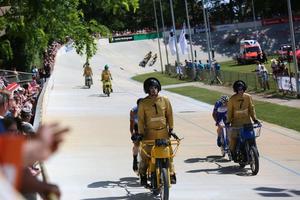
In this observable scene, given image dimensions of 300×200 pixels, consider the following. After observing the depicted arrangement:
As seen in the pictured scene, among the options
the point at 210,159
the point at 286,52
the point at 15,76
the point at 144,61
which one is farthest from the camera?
the point at 144,61

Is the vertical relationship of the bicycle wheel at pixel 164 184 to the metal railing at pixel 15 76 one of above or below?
below

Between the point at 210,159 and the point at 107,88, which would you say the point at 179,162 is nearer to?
the point at 210,159

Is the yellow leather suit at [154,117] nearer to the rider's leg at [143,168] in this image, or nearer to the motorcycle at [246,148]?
the rider's leg at [143,168]

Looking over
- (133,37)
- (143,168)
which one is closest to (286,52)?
(133,37)

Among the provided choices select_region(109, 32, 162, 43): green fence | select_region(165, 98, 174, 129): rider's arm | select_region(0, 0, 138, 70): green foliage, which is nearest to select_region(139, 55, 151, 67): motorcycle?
select_region(109, 32, 162, 43): green fence

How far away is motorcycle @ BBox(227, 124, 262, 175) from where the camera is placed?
12877mm

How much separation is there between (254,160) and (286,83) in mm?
20488

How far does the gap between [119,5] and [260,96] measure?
86.9 feet

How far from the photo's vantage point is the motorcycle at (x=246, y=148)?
42.2 ft

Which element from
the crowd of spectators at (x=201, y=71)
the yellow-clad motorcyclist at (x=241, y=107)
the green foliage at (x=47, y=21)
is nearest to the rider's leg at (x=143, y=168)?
the green foliage at (x=47, y=21)

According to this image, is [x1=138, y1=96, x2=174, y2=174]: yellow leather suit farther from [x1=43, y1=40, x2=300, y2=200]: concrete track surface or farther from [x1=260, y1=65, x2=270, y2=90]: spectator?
[x1=260, y1=65, x2=270, y2=90]: spectator

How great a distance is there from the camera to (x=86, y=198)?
10.5 meters

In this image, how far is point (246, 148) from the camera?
1328cm

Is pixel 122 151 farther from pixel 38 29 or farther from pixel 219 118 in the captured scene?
pixel 38 29
